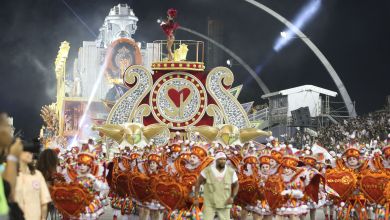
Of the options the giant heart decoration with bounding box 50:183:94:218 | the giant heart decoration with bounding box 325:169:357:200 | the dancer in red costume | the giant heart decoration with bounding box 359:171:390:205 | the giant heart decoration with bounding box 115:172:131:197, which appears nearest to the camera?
the giant heart decoration with bounding box 50:183:94:218

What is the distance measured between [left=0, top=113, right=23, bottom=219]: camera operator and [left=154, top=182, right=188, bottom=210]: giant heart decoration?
8799mm

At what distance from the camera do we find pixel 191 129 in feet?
81.9

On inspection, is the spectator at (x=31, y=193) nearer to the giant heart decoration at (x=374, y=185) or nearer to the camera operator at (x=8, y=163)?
the camera operator at (x=8, y=163)

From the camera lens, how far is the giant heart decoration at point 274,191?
18.0 m

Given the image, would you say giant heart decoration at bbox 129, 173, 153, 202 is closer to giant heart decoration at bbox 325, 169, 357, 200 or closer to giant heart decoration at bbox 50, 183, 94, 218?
giant heart decoration at bbox 50, 183, 94, 218

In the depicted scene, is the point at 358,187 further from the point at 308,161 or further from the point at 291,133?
the point at 291,133

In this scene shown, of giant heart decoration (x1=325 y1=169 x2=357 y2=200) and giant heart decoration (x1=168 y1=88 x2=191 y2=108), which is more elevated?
giant heart decoration (x1=168 y1=88 x2=191 y2=108)

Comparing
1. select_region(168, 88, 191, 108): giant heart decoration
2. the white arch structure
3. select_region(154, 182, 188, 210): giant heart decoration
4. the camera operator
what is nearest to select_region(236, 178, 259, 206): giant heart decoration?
select_region(154, 182, 188, 210): giant heart decoration

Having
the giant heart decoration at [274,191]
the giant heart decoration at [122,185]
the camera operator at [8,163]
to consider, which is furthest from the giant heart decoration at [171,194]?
the camera operator at [8,163]

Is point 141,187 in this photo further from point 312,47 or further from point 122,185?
point 312,47

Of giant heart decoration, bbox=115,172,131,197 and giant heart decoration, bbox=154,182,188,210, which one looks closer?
giant heart decoration, bbox=154,182,188,210

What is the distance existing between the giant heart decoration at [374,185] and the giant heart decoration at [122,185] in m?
4.88

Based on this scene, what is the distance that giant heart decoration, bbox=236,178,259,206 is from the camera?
1891 centimetres

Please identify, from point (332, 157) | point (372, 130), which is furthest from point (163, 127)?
point (372, 130)
